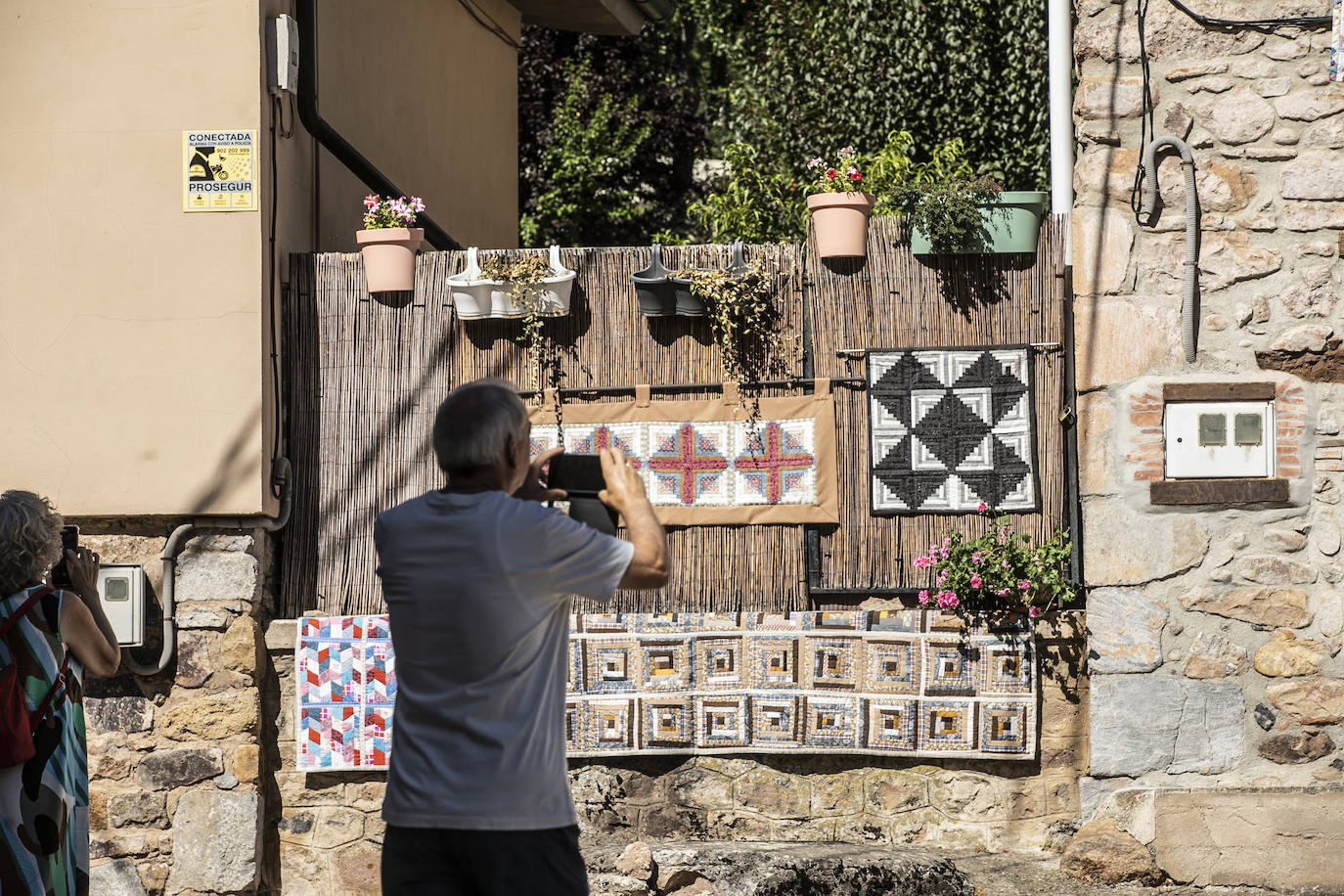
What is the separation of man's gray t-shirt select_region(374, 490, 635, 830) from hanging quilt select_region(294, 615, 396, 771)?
3113 mm

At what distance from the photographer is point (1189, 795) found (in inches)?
206

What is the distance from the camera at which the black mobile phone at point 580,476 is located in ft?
9.87

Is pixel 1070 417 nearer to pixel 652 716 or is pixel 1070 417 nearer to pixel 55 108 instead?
pixel 652 716

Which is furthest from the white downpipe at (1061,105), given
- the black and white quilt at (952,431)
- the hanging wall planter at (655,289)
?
the hanging wall planter at (655,289)

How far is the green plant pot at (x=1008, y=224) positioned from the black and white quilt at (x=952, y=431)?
0.40 m

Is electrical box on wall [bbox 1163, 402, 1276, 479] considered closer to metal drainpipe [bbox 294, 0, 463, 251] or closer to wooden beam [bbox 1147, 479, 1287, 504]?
wooden beam [bbox 1147, 479, 1287, 504]

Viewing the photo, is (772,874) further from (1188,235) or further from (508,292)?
(1188,235)

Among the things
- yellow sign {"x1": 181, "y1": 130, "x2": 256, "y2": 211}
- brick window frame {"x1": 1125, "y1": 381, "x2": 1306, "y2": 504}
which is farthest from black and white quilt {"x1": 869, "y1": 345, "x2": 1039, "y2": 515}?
yellow sign {"x1": 181, "y1": 130, "x2": 256, "y2": 211}

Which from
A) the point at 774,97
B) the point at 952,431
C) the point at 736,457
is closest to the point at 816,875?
the point at 736,457

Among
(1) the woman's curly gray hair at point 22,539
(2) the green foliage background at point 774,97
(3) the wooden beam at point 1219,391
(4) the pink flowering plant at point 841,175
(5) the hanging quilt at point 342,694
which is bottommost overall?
(5) the hanging quilt at point 342,694

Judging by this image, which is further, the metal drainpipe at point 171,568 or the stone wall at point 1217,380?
the metal drainpipe at point 171,568

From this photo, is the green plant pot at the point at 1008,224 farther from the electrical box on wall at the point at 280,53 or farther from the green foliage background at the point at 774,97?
the green foliage background at the point at 774,97

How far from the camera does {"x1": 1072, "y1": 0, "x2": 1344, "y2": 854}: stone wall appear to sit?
526 centimetres

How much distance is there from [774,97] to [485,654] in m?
11.2
